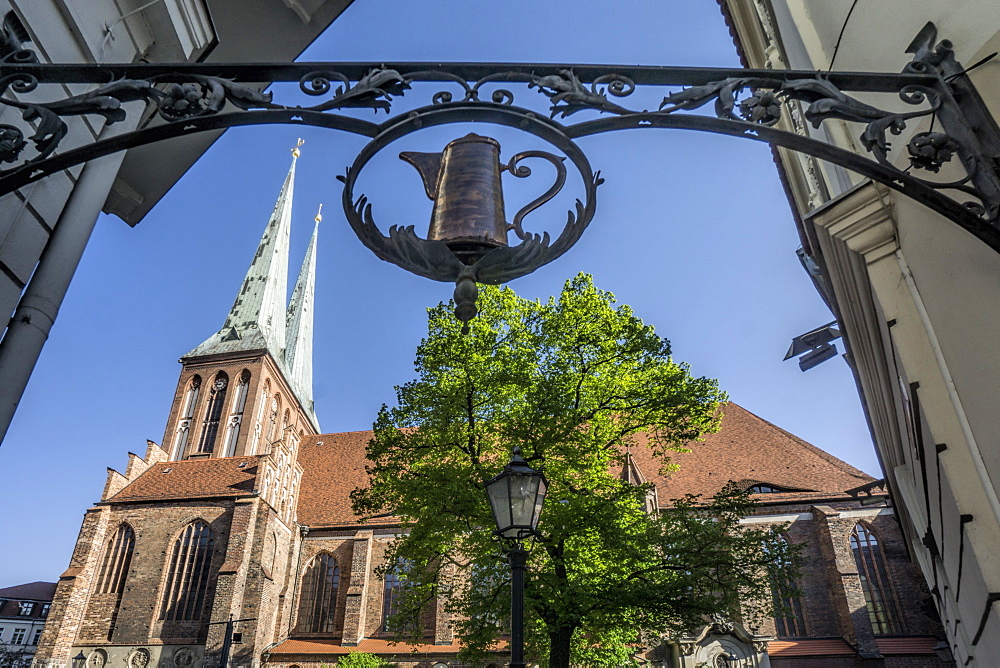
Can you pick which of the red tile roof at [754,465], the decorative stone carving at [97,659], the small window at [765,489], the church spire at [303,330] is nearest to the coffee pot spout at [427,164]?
the red tile roof at [754,465]

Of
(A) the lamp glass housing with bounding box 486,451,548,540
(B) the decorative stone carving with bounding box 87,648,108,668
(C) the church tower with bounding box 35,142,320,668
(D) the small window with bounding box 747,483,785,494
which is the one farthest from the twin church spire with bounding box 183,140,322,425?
(A) the lamp glass housing with bounding box 486,451,548,540

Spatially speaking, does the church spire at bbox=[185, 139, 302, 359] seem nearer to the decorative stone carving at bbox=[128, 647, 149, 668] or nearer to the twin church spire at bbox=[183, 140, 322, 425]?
the twin church spire at bbox=[183, 140, 322, 425]

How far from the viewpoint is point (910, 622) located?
2473 centimetres

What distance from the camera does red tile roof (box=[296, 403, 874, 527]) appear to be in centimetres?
2839

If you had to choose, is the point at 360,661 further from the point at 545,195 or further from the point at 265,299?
the point at 265,299

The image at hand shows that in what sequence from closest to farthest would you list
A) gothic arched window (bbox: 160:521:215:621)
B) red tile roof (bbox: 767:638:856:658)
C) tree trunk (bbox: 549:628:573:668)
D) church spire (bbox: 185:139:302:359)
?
tree trunk (bbox: 549:628:573:668)
red tile roof (bbox: 767:638:856:658)
gothic arched window (bbox: 160:521:215:621)
church spire (bbox: 185:139:302:359)

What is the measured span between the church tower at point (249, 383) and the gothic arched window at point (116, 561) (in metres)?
7.14

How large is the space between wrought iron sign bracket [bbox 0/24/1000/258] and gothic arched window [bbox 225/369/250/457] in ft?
124

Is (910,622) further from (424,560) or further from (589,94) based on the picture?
(589,94)

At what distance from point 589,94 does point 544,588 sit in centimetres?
976

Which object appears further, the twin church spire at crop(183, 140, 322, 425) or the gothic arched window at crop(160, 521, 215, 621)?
the twin church spire at crop(183, 140, 322, 425)

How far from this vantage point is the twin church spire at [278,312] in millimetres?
42219

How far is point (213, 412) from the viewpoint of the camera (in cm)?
3931

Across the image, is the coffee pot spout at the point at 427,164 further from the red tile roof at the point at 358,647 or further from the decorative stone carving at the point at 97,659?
the decorative stone carving at the point at 97,659
